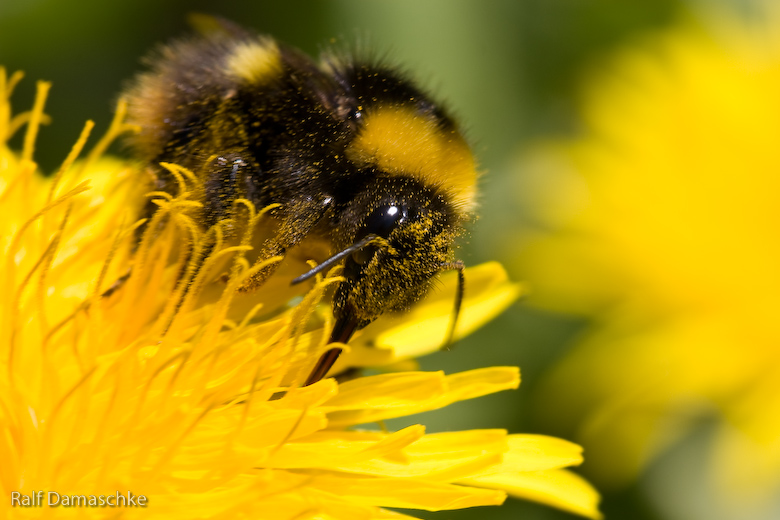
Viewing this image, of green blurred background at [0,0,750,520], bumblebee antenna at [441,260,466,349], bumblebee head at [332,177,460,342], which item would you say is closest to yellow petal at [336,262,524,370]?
bumblebee antenna at [441,260,466,349]

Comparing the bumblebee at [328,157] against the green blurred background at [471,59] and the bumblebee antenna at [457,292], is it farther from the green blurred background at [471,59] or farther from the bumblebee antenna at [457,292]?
the green blurred background at [471,59]

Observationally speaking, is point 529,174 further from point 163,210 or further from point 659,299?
point 163,210

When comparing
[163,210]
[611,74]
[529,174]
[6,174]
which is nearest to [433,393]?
[163,210]

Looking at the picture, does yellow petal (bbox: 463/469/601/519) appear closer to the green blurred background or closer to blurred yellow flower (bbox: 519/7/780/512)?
blurred yellow flower (bbox: 519/7/780/512)

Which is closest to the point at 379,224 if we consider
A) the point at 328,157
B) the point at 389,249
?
the point at 389,249

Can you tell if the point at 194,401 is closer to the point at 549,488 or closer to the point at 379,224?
the point at 379,224

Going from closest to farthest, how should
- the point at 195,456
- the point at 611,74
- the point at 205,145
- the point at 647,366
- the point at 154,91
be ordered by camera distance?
the point at 195,456 < the point at 205,145 < the point at 154,91 < the point at 647,366 < the point at 611,74

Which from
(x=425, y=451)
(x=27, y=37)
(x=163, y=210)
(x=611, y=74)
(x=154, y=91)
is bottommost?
(x=27, y=37)

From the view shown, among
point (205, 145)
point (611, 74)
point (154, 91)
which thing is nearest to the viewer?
point (205, 145)
